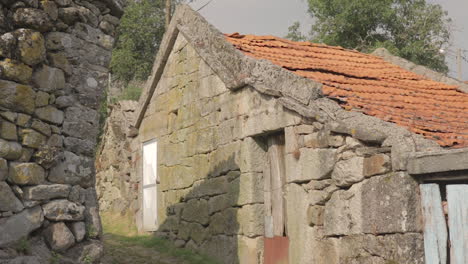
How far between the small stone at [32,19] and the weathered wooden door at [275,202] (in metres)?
3.50

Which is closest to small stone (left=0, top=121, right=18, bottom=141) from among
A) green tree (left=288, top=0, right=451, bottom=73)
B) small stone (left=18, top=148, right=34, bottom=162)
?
small stone (left=18, top=148, right=34, bottom=162)

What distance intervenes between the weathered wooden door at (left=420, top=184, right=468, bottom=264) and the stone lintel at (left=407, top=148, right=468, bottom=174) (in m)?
0.21

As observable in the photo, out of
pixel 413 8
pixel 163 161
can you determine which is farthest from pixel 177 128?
pixel 413 8

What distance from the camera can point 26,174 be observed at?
4.38 metres

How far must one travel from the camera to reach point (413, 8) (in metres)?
18.0

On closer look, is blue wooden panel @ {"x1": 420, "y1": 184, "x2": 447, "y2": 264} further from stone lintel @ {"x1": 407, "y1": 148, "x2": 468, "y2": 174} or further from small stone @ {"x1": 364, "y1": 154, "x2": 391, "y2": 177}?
small stone @ {"x1": 364, "y1": 154, "x2": 391, "y2": 177}

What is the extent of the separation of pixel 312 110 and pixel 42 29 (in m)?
3.08

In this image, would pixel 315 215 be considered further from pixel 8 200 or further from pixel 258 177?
pixel 8 200

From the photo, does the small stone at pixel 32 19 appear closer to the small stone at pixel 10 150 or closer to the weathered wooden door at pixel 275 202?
the small stone at pixel 10 150

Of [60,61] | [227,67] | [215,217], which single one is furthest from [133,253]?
[60,61]

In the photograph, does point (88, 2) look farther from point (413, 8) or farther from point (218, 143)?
point (413, 8)

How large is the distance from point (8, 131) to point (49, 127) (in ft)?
1.14

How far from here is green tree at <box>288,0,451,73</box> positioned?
1698 centimetres

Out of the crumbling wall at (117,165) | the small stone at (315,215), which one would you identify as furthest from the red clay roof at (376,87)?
the crumbling wall at (117,165)
